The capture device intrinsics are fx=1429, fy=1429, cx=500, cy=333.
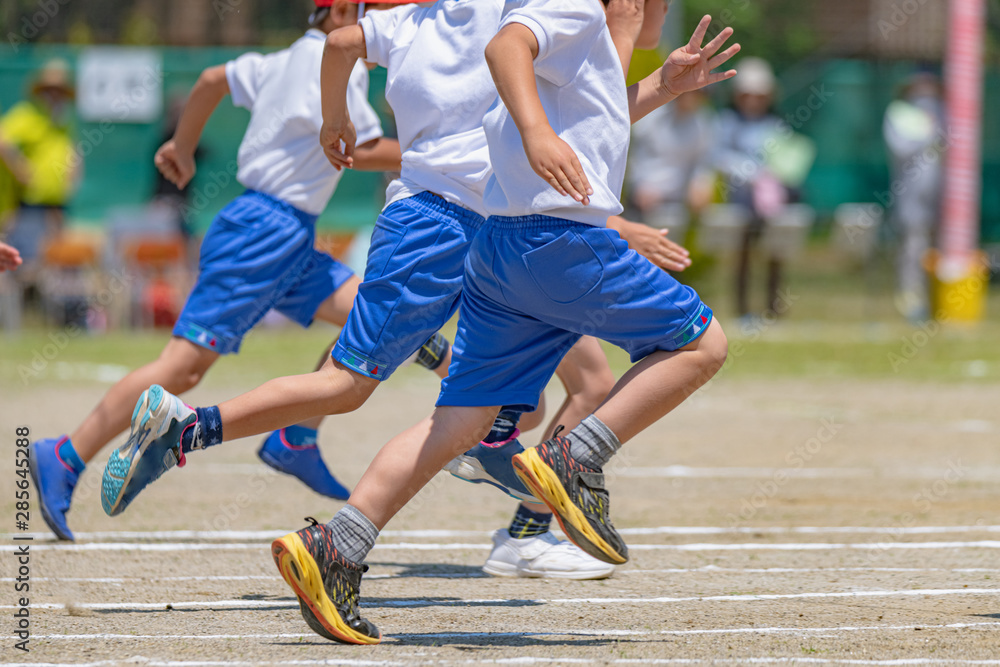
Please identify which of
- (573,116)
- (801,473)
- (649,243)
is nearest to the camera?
(573,116)

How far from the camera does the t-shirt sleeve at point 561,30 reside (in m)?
3.56

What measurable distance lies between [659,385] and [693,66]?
3.04 feet

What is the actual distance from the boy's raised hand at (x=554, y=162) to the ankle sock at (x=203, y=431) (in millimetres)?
1179

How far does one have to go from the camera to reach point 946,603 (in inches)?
164

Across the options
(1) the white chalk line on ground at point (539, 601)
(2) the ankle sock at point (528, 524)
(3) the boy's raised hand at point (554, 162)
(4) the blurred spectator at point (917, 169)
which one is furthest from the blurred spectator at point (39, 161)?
(3) the boy's raised hand at point (554, 162)

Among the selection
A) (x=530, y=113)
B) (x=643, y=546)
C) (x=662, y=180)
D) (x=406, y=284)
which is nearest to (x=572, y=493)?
(x=406, y=284)

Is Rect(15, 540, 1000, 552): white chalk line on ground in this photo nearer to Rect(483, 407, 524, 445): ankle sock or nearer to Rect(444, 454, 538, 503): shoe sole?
Rect(444, 454, 538, 503): shoe sole

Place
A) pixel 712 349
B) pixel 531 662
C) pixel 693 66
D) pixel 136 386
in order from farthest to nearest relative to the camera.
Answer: pixel 136 386 < pixel 693 66 < pixel 712 349 < pixel 531 662

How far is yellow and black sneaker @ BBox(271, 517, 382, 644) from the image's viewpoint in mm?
3607

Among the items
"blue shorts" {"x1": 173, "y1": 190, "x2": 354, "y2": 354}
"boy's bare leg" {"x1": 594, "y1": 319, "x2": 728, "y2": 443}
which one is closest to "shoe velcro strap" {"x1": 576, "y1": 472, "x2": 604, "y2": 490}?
"boy's bare leg" {"x1": 594, "y1": 319, "x2": 728, "y2": 443}

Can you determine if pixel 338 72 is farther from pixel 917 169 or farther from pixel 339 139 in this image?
pixel 917 169

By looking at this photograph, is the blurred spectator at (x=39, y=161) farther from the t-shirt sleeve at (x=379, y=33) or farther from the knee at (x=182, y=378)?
the t-shirt sleeve at (x=379, y=33)

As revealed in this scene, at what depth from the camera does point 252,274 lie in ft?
17.1

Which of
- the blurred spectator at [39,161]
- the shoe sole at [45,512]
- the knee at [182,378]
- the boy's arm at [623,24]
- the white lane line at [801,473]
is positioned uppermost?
the boy's arm at [623,24]
